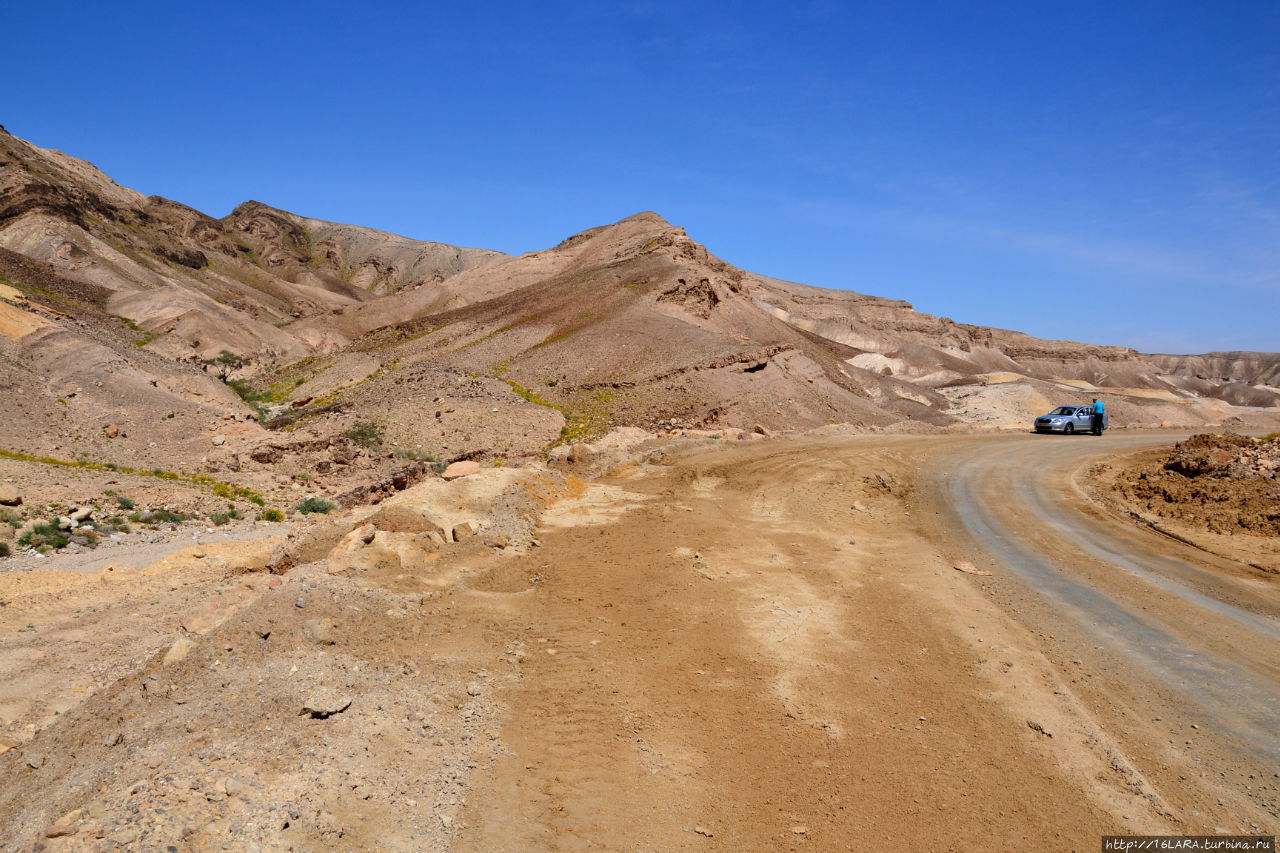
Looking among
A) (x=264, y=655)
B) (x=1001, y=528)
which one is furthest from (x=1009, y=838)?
(x=1001, y=528)

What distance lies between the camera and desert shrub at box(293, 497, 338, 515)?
18188 millimetres

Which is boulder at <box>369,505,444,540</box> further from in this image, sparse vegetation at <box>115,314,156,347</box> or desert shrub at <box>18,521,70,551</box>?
sparse vegetation at <box>115,314,156,347</box>

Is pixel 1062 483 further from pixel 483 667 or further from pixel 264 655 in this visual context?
pixel 264 655

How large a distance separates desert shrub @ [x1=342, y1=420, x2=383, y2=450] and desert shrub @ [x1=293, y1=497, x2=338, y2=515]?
6101 millimetres

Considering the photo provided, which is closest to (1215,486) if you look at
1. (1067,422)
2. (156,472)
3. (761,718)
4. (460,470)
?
(761,718)

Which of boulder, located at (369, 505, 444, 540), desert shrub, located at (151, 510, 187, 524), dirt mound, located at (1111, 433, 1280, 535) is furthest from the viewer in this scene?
desert shrub, located at (151, 510, 187, 524)

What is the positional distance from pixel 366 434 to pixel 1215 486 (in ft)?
86.6

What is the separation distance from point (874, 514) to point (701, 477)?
565 cm

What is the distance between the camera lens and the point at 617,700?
25.6 feet

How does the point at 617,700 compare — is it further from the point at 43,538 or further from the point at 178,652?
the point at 43,538

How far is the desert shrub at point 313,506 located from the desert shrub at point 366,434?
20.0 ft

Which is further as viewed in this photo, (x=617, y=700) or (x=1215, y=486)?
(x=1215, y=486)

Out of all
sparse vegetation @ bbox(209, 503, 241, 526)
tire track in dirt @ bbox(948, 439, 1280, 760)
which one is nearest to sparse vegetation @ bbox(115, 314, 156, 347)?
sparse vegetation @ bbox(209, 503, 241, 526)

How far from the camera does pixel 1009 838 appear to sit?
5.57 m
